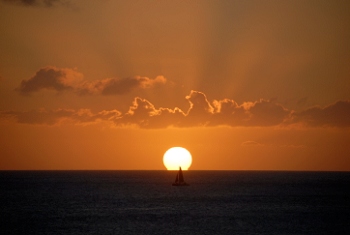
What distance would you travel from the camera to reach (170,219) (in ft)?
298

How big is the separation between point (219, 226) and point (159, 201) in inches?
1832

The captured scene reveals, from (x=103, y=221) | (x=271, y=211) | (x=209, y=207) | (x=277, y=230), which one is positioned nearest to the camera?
(x=277, y=230)

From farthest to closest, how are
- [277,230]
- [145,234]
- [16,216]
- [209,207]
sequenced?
[209,207] → [16,216] → [277,230] → [145,234]

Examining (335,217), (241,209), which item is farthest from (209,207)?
(335,217)

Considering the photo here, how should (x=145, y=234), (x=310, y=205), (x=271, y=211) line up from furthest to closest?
1. (x=310, y=205)
2. (x=271, y=211)
3. (x=145, y=234)

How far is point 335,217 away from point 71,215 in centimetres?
4600

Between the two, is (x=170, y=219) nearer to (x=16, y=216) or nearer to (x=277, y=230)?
(x=277, y=230)

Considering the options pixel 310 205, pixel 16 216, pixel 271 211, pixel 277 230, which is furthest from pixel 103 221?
pixel 310 205

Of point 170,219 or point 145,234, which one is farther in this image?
point 170,219

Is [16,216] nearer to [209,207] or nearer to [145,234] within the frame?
[145,234]

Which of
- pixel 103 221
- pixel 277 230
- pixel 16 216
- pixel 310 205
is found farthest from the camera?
pixel 310 205

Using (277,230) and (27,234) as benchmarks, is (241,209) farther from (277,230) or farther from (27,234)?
(27,234)

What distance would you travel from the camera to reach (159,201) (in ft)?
421

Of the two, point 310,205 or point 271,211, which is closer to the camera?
point 271,211
